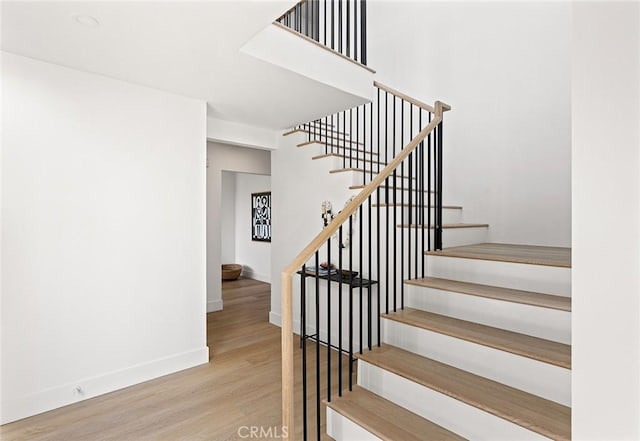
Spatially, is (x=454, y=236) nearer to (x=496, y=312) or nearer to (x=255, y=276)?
(x=496, y=312)

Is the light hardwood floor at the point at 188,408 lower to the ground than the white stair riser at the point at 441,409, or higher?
lower

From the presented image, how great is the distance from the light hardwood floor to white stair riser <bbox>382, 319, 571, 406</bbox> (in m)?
0.80

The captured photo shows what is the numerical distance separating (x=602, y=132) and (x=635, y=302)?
1.54ft

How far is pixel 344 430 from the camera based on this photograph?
6.13 feet

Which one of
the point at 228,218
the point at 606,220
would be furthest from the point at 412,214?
the point at 228,218

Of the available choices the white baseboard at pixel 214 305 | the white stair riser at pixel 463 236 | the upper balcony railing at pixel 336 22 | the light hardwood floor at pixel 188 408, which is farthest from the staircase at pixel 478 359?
the white baseboard at pixel 214 305

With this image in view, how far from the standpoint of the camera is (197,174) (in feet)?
10.2

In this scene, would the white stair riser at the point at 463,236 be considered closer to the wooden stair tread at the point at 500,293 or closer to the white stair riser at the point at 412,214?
the white stair riser at the point at 412,214

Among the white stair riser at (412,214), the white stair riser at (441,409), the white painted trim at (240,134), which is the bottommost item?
the white stair riser at (441,409)

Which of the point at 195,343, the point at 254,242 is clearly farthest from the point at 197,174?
the point at 254,242

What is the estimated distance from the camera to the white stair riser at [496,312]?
1.78 metres

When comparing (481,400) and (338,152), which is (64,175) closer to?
(338,152)

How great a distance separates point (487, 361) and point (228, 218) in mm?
6836

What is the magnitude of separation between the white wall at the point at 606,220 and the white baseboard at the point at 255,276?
6214 mm
